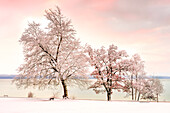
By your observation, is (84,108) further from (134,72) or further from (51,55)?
(134,72)

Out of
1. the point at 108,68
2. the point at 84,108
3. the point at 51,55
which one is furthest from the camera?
the point at 108,68

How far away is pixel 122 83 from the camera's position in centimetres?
2645

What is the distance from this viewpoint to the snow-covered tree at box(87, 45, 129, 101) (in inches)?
988

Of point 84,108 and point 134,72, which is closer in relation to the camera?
point 84,108

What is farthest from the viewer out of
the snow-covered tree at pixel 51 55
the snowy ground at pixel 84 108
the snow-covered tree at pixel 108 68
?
the snow-covered tree at pixel 108 68

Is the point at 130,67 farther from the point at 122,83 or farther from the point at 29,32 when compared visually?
Result: the point at 29,32

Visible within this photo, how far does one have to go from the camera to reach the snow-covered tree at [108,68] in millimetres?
25094

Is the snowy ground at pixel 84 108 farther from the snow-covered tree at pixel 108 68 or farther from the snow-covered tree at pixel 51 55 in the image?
the snow-covered tree at pixel 108 68

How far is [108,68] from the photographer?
26.2 m

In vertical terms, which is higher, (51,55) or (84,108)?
(51,55)

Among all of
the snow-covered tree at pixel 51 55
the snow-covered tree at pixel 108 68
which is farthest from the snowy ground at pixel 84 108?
the snow-covered tree at pixel 108 68

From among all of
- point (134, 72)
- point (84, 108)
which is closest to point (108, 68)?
point (134, 72)

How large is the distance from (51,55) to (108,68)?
11.3 m

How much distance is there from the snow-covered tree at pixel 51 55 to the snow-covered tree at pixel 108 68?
7196mm
